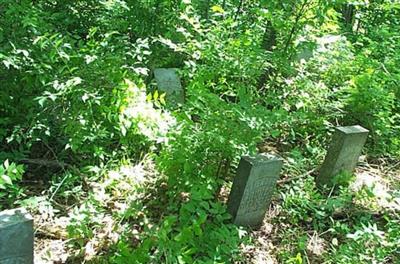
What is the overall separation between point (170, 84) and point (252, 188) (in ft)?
5.95

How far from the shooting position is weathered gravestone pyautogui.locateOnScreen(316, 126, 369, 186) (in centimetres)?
376

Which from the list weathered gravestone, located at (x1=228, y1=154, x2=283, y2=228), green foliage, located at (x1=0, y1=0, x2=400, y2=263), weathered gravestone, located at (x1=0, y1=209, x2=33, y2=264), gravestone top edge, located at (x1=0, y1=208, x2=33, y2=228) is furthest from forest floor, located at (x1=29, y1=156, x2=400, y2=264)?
gravestone top edge, located at (x1=0, y1=208, x2=33, y2=228)

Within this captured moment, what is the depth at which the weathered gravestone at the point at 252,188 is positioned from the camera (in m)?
3.07

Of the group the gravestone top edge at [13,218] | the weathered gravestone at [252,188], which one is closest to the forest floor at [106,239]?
the weathered gravestone at [252,188]

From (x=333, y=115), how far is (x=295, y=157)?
88 cm

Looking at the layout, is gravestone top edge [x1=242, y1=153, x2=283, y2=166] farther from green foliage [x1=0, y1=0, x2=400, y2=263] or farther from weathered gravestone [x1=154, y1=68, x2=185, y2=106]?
weathered gravestone [x1=154, y1=68, x2=185, y2=106]

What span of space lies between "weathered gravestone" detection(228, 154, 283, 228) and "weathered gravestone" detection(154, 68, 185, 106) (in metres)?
1.52

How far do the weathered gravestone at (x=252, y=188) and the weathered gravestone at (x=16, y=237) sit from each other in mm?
1455

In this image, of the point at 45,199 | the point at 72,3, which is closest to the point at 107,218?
the point at 45,199

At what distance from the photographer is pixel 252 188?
3.13 meters

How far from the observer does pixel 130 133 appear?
355cm

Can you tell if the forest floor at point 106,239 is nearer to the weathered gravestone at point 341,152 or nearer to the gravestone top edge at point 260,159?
the weathered gravestone at point 341,152

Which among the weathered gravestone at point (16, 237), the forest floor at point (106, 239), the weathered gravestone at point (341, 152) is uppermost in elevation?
the weathered gravestone at point (341, 152)

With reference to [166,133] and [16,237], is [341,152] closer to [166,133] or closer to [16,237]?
[166,133]
